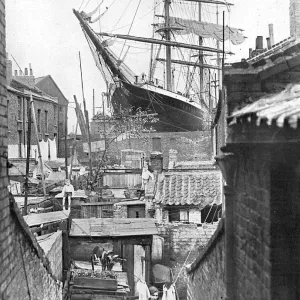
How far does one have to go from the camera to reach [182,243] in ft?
57.9

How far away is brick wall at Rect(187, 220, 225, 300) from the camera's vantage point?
24.0 feet

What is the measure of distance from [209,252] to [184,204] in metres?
9.59

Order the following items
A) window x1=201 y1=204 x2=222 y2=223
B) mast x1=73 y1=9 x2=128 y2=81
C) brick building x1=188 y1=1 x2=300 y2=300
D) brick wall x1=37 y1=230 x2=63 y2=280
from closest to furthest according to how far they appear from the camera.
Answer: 1. brick building x1=188 y1=1 x2=300 y2=300
2. brick wall x1=37 y1=230 x2=63 y2=280
3. window x1=201 y1=204 x2=222 y2=223
4. mast x1=73 y1=9 x2=128 y2=81

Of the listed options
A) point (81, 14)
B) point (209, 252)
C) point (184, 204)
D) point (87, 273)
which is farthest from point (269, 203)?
point (81, 14)

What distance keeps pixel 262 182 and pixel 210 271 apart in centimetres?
363

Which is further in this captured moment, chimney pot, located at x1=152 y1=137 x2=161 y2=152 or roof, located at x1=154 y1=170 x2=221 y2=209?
chimney pot, located at x1=152 y1=137 x2=161 y2=152

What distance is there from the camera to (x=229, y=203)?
21.5 ft

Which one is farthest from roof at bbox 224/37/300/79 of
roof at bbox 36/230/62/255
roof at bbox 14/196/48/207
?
roof at bbox 14/196/48/207

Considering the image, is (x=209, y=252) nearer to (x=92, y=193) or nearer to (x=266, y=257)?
(x=266, y=257)

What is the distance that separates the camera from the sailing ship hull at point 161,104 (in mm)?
41406

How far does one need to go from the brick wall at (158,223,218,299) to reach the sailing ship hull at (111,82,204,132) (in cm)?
2432

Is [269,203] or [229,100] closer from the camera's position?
[269,203]

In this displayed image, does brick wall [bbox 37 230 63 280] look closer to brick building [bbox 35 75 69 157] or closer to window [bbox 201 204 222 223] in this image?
window [bbox 201 204 222 223]

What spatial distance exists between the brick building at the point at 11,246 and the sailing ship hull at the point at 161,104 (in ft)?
112
